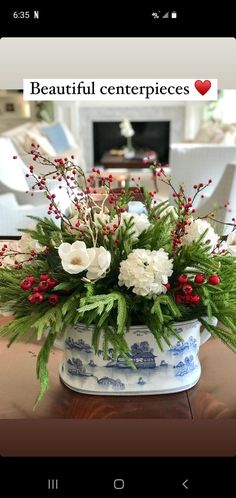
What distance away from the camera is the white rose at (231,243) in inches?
28.0

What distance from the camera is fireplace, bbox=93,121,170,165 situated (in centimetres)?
637

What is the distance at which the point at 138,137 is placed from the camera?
647cm

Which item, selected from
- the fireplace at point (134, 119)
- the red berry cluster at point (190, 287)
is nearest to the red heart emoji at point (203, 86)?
the red berry cluster at point (190, 287)

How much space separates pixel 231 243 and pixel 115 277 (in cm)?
19

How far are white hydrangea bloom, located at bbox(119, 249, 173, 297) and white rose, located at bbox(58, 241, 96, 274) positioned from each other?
41mm

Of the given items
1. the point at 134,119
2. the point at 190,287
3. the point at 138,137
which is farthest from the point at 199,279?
the point at 138,137

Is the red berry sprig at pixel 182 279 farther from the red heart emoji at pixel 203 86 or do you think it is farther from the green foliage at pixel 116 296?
the red heart emoji at pixel 203 86

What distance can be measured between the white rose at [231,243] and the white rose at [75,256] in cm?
21

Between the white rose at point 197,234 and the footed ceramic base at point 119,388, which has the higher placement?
the white rose at point 197,234

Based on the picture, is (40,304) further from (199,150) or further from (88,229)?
(199,150)

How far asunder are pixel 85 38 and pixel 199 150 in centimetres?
206

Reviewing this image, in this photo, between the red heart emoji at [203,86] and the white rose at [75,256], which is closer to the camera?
the white rose at [75,256]
